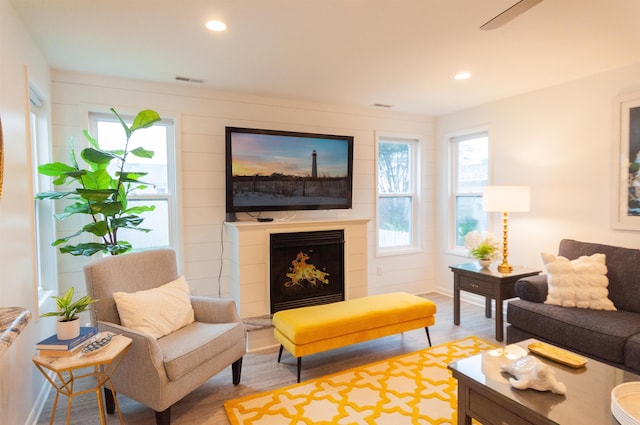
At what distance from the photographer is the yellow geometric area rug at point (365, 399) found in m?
2.20

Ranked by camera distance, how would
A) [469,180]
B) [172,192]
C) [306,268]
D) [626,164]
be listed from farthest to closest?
[469,180], [306,268], [172,192], [626,164]

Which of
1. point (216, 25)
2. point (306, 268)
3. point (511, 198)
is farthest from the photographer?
point (306, 268)

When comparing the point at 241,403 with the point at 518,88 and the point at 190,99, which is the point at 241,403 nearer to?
the point at 190,99

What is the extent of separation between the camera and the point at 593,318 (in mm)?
2576

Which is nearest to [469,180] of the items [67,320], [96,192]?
[96,192]

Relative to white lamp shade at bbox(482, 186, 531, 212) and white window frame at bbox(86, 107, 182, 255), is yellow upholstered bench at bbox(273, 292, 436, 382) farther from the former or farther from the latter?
white window frame at bbox(86, 107, 182, 255)

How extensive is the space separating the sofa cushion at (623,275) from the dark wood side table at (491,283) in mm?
657

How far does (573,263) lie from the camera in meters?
2.92

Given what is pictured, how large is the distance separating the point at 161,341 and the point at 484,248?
311 cm

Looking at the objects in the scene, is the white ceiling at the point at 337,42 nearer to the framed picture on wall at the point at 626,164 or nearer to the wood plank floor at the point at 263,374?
the framed picture on wall at the point at 626,164

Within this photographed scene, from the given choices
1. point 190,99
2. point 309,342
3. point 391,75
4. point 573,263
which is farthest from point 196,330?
point 573,263

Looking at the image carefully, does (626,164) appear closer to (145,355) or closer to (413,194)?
(413,194)

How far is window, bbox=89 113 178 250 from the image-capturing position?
3.46 meters

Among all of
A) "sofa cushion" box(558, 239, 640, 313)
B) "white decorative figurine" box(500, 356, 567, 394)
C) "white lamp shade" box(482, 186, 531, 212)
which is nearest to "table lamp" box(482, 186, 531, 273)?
"white lamp shade" box(482, 186, 531, 212)
